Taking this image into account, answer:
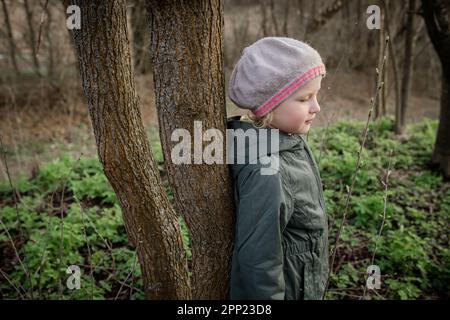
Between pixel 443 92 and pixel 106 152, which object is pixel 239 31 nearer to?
pixel 443 92

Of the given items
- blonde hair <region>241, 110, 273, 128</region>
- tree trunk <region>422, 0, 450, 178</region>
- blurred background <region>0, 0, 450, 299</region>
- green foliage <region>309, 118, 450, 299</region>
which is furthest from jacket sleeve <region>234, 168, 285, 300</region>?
tree trunk <region>422, 0, 450, 178</region>

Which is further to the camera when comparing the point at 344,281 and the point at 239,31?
the point at 239,31

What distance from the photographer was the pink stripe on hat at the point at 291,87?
165cm

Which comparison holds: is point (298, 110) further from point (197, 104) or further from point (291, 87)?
point (197, 104)

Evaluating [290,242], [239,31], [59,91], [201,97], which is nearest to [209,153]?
[201,97]

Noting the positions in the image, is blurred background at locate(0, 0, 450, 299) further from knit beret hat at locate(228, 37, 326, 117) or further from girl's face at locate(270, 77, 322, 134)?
knit beret hat at locate(228, 37, 326, 117)

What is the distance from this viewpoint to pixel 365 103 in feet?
36.6

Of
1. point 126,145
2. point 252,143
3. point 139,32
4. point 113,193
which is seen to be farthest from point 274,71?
point 139,32

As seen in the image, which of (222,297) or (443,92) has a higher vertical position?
(443,92)

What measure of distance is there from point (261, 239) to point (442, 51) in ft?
13.0

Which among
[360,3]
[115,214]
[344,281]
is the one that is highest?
[360,3]

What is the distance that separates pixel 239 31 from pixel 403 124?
20.0 ft

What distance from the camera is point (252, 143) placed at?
1.70m

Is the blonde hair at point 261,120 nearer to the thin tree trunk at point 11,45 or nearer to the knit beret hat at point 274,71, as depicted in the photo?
the knit beret hat at point 274,71
